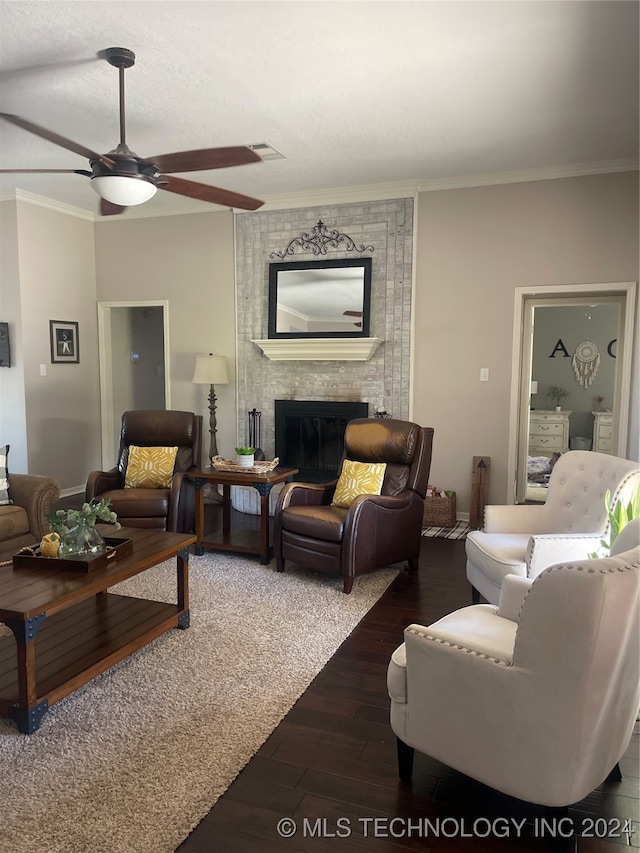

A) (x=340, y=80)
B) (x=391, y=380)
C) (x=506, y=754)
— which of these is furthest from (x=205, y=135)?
(x=506, y=754)

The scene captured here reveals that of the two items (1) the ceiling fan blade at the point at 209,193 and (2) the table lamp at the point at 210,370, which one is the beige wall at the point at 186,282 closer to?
(2) the table lamp at the point at 210,370

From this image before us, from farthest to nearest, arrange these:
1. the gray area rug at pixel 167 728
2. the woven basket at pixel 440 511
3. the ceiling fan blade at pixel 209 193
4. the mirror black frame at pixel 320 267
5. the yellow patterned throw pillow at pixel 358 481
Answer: the mirror black frame at pixel 320 267 → the woven basket at pixel 440 511 → the yellow patterned throw pillow at pixel 358 481 → the ceiling fan blade at pixel 209 193 → the gray area rug at pixel 167 728

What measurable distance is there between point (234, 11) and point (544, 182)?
3.13m

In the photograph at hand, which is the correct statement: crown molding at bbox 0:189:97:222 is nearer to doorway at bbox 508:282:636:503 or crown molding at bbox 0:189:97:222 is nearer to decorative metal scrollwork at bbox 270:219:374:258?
decorative metal scrollwork at bbox 270:219:374:258

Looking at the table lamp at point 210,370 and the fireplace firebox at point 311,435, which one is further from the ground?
the table lamp at point 210,370

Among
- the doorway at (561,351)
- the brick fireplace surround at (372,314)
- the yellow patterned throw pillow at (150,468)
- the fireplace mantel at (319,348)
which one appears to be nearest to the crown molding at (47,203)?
the brick fireplace surround at (372,314)

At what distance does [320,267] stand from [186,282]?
1.46m

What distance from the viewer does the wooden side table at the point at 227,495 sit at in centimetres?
421

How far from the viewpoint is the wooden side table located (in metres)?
4.21

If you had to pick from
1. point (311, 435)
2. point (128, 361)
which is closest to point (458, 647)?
point (311, 435)

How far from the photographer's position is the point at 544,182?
4957 millimetres

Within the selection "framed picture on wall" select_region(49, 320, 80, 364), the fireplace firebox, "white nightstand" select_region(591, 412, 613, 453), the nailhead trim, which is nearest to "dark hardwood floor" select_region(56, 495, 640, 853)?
the nailhead trim

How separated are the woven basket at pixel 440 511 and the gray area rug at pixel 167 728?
1.79 metres

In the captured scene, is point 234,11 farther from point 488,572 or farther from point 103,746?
point 103,746
